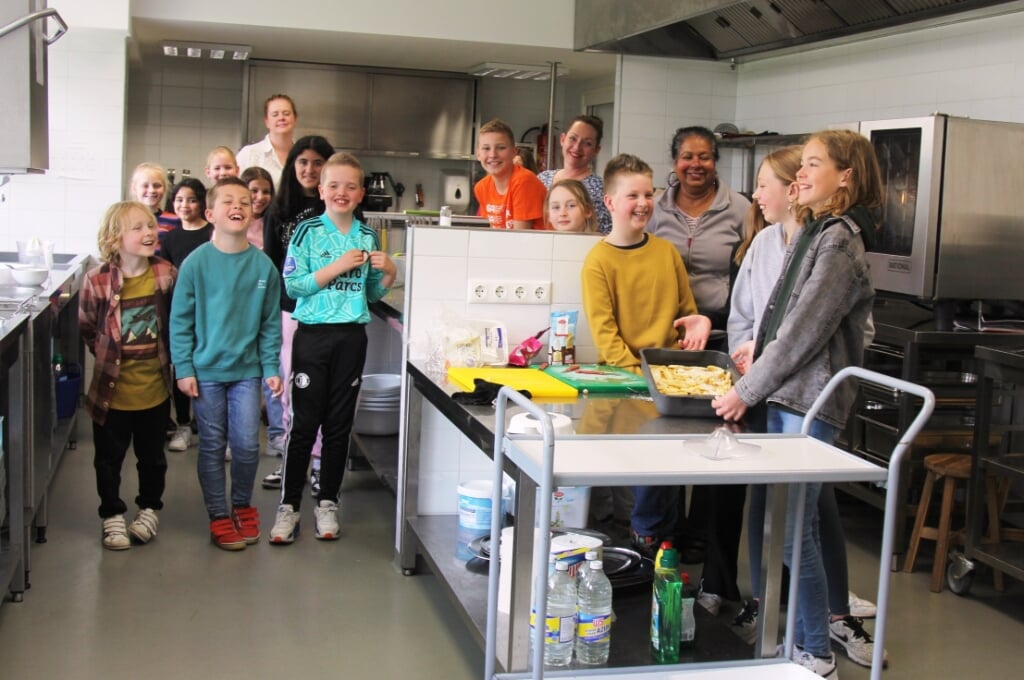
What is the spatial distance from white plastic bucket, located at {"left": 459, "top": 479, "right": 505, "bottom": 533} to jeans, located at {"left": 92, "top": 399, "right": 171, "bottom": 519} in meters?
1.18

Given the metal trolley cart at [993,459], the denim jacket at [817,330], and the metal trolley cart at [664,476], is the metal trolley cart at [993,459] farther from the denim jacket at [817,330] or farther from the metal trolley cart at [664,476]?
the metal trolley cart at [664,476]

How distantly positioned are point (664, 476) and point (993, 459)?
6.48 feet

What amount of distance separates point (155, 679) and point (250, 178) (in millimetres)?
2473

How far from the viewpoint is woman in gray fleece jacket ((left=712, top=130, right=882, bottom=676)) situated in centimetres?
260

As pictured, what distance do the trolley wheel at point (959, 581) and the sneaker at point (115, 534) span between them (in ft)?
8.85

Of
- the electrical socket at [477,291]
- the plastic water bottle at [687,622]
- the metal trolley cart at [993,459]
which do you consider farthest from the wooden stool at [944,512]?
the electrical socket at [477,291]

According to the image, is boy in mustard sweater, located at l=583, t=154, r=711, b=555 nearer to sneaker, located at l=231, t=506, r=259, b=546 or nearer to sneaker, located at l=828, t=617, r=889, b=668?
sneaker, located at l=828, t=617, r=889, b=668

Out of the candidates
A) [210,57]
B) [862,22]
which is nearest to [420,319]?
[862,22]

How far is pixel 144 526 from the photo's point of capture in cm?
369

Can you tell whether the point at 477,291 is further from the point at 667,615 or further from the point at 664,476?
the point at 664,476

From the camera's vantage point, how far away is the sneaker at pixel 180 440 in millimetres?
4969

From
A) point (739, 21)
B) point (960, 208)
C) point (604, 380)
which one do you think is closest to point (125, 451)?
point (604, 380)

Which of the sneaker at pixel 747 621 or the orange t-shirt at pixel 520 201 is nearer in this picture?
the sneaker at pixel 747 621

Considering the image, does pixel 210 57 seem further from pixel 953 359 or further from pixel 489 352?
pixel 953 359
